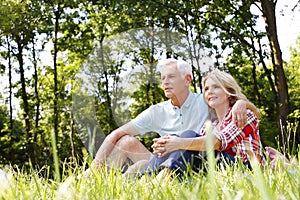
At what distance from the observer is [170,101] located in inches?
103

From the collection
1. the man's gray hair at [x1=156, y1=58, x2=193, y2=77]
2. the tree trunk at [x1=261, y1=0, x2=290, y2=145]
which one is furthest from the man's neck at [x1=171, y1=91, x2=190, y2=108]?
the tree trunk at [x1=261, y1=0, x2=290, y2=145]

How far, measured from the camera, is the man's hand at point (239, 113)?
8.41ft

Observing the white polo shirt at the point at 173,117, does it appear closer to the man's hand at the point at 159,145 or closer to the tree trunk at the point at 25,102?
the man's hand at the point at 159,145

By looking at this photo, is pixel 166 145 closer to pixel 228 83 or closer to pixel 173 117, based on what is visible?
A: pixel 173 117

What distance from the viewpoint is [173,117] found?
2.57 meters

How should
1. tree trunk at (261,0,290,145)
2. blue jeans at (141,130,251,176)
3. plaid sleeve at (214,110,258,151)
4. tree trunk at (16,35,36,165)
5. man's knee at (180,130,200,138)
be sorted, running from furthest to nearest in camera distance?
tree trunk at (16,35,36,165)
tree trunk at (261,0,290,145)
plaid sleeve at (214,110,258,151)
man's knee at (180,130,200,138)
blue jeans at (141,130,251,176)

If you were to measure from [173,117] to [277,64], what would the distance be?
6450 mm

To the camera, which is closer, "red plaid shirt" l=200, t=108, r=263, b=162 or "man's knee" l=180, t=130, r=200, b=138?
"man's knee" l=180, t=130, r=200, b=138

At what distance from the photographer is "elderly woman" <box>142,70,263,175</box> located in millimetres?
2336

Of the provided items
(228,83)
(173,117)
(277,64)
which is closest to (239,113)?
(228,83)

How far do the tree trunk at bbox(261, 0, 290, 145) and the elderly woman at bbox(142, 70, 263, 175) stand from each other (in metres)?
5.79

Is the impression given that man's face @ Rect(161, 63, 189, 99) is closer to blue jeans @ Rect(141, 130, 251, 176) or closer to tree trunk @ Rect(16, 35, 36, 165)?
blue jeans @ Rect(141, 130, 251, 176)

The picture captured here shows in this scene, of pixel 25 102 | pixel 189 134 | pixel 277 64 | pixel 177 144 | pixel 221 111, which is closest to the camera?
pixel 177 144

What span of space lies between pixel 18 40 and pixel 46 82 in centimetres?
131
